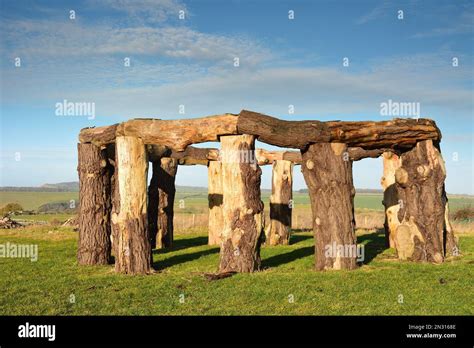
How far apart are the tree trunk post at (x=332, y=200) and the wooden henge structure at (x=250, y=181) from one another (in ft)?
0.08

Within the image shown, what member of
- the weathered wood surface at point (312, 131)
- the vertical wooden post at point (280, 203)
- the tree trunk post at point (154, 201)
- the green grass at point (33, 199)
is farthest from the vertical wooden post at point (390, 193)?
the green grass at point (33, 199)

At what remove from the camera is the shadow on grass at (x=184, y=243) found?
1845 cm

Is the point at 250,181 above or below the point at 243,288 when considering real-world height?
above

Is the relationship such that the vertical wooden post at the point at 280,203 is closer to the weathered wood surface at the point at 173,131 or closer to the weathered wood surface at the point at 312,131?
the weathered wood surface at the point at 312,131

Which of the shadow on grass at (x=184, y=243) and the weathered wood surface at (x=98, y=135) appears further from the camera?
the shadow on grass at (x=184, y=243)

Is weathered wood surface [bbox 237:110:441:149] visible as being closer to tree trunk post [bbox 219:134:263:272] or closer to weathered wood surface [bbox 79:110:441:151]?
weathered wood surface [bbox 79:110:441:151]

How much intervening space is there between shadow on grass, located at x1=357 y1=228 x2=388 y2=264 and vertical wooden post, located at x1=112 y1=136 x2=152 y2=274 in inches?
241

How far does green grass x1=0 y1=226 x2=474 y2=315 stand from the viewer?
370 inches

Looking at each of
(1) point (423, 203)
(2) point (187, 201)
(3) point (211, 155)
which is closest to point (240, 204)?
(1) point (423, 203)

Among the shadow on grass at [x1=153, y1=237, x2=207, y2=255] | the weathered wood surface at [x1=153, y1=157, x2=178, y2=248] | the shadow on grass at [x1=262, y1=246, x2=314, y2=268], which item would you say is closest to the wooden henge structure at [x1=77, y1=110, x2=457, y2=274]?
the shadow on grass at [x1=262, y1=246, x2=314, y2=268]

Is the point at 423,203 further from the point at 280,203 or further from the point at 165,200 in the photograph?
the point at 165,200

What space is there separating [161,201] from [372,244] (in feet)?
26.5

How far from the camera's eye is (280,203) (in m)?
21.2

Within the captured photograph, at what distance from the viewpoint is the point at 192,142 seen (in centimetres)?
1330
